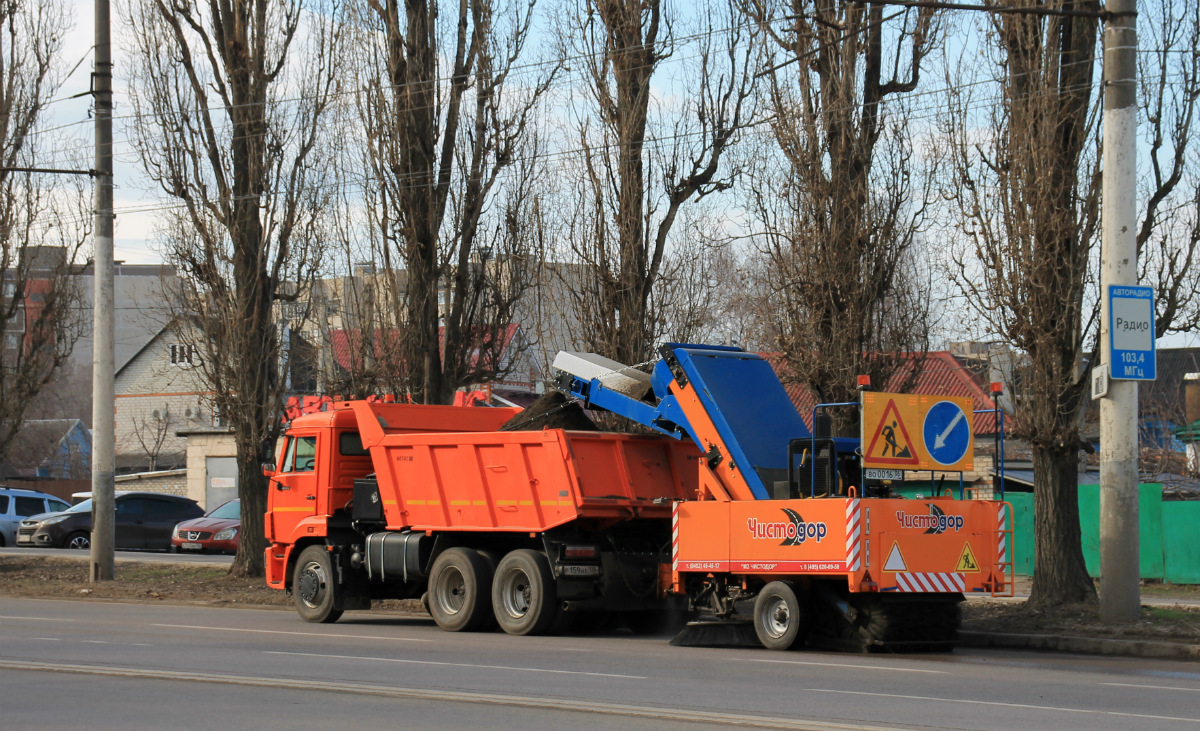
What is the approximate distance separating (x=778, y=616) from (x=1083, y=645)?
3376 millimetres

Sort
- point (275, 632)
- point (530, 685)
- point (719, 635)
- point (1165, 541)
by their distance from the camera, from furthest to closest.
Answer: point (1165, 541), point (275, 632), point (719, 635), point (530, 685)

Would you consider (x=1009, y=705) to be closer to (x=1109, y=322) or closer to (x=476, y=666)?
(x=476, y=666)

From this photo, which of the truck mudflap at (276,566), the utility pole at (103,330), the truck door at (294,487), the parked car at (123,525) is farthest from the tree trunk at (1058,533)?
the parked car at (123,525)

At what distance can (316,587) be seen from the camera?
60.5ft

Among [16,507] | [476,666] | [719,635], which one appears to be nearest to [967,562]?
[719,635]

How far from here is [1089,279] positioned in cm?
1672

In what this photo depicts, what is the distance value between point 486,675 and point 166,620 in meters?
7.81

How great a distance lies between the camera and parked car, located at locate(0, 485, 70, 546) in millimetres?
38875

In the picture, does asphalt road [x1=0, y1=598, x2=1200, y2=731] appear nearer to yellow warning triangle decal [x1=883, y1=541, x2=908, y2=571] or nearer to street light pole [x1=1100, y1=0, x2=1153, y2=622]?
yellow warning triangle decal [x1=883, y1=541, x2=908, y2=571]

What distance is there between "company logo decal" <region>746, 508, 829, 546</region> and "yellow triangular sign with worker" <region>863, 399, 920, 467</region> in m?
0.88

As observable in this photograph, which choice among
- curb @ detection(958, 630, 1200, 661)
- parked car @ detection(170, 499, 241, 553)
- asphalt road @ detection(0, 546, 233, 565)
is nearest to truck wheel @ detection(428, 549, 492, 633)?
curb @ detection(958, 630, 1200, 661)

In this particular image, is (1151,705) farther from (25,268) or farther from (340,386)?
(25,268)

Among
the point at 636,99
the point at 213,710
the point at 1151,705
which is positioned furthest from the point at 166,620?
the point at 1151,705

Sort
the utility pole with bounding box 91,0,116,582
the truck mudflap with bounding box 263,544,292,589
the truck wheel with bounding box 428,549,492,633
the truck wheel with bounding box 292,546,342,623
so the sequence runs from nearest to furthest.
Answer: the truck wheel with bounding box 428,549,492,633
the truck wheel with bounding box 292,546,342,623
the truck mudflap with bounding box 263,544,292,589
the utility pole with bounding box 91,0,116,582
